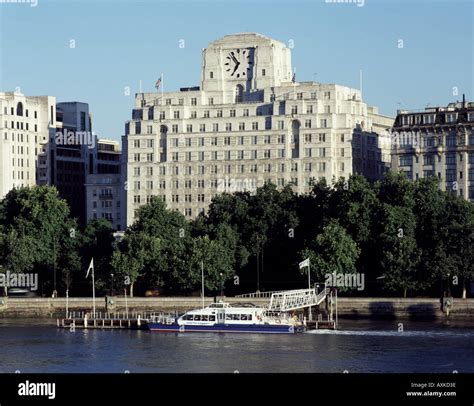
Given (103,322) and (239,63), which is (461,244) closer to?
(103,322)

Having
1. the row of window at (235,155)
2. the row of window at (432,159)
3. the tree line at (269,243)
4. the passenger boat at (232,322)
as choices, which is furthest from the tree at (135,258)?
the row of window at (432,159)

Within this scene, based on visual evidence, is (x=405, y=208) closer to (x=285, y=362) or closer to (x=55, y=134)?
(x=285, y=362)

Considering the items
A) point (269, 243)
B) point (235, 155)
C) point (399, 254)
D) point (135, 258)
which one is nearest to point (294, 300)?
point (399, 254)

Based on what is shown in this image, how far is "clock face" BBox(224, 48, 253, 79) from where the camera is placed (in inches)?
5472

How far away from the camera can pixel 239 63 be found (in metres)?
139

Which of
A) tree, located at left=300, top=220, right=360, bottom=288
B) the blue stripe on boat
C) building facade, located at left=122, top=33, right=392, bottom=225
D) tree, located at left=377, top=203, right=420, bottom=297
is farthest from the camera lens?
building facade, located at left=122, top=33, right=392, bottom=225

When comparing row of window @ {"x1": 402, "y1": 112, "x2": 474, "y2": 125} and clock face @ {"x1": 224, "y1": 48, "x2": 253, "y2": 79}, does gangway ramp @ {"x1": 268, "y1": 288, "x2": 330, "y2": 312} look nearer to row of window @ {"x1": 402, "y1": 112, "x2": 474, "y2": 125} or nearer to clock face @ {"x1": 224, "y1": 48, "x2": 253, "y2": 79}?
row of window @ {"x1": 402, "y1": 112, "x2": 474, "y2": 125}

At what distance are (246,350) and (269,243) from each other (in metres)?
39.2

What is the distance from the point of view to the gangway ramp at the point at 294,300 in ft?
310

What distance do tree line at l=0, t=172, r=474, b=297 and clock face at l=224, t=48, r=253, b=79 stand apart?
2307 centimetres

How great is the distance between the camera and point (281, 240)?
113 meters

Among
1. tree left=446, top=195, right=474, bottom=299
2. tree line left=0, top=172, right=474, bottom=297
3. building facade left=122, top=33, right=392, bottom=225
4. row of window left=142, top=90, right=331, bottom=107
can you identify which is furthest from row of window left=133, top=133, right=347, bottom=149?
tree left=446, top=195, right=474, bottom=299

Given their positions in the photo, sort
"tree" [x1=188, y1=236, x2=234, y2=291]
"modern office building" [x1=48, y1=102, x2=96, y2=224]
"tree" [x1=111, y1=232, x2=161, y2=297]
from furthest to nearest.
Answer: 1. "modern office building" [x1=48, y1=102, x2=96, y2=224]
2. "tree" [x1=111, y1=232, x2=161, y2=297]
3. "tree" [x1=188, y1=236, x2=234, y2=291]

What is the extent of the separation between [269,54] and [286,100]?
6430mm
